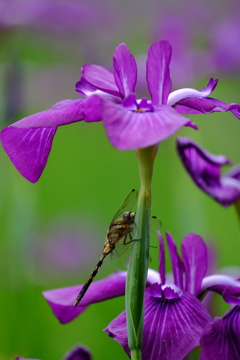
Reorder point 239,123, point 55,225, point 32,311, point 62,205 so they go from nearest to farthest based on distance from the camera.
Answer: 1. point 32,311
2. point 55,225
3. point 239,123
4. point 62,205

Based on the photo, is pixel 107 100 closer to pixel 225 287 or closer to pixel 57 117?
pixel 57 117

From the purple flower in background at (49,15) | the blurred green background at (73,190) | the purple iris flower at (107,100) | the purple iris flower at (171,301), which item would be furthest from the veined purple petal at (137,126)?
the purple flower in background at (49,15)

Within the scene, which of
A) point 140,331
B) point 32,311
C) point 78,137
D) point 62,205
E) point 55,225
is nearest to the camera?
point 140,331

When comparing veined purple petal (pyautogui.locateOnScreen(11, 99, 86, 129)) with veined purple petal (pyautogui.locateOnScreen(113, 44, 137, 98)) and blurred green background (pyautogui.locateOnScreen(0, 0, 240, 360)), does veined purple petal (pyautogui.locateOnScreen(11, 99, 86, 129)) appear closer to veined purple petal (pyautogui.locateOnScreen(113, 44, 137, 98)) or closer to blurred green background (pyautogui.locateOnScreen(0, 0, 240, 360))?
veined purple petal (pyautogui.locateOnScreen(113, 44, 137, 98))

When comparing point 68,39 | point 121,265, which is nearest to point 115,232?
point 121,265

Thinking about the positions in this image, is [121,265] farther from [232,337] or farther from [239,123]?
[239,123]

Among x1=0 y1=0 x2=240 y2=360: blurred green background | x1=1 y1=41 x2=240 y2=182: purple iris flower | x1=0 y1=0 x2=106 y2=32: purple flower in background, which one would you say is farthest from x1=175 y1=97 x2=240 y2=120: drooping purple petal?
A: x1=0 y1=0 x2=106 y2=32: purple flower in background
